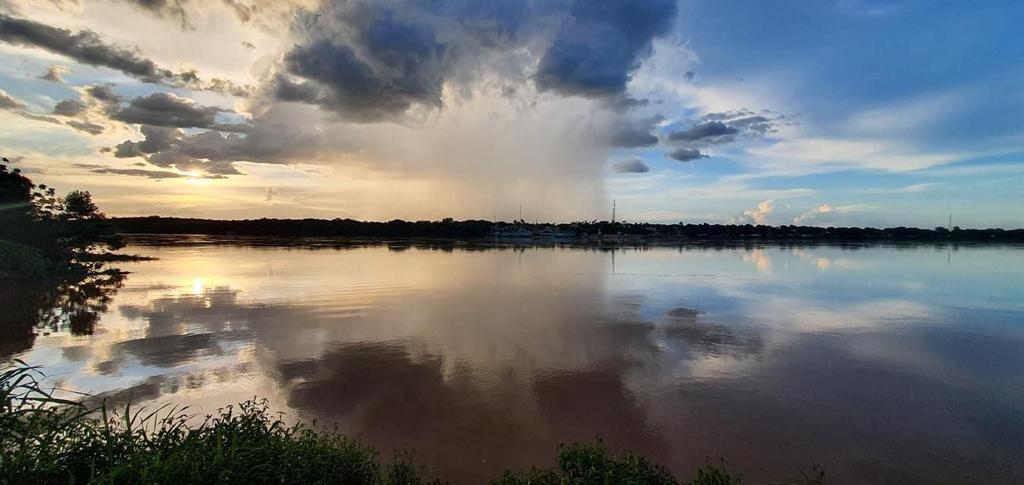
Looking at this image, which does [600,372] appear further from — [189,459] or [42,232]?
[42,232]

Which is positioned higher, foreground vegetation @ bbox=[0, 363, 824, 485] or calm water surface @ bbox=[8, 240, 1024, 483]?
foreground vegetation @ bbox=[0, 363, 824, 485]

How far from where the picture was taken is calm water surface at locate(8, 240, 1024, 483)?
28.0ft

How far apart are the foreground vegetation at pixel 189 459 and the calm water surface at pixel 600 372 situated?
1.96 metres

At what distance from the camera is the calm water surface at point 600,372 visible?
336 inches

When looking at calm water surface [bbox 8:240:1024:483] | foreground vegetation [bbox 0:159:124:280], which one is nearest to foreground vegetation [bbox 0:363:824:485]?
calm water surface [bbox 8:240:1024:483]

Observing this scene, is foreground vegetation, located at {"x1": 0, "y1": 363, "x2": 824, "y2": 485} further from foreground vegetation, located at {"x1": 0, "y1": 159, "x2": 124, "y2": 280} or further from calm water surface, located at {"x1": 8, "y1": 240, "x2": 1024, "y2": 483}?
foreground vegetation, located at {"x1": 0, "y1": 159, "x2": 124, "y2": 280}

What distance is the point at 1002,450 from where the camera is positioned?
8.46 metres

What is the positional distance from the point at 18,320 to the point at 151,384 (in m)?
11.6

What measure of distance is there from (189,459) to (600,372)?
9493 mm

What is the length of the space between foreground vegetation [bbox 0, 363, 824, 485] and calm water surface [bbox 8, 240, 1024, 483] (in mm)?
1957

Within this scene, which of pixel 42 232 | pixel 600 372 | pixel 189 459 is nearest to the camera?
pixel 189 459

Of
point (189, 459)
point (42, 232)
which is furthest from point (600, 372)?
point (42, 232)

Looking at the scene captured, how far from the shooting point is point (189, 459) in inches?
201

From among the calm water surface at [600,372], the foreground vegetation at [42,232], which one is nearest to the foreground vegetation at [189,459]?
the calm water surface at [600,372]
